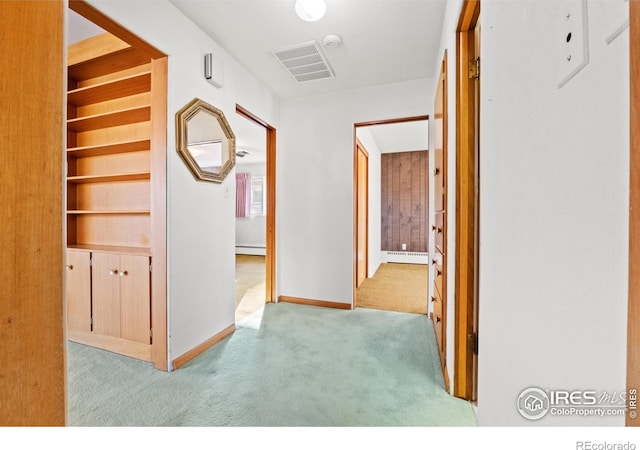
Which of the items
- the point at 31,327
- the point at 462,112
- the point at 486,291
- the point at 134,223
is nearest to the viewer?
the point at 31,327

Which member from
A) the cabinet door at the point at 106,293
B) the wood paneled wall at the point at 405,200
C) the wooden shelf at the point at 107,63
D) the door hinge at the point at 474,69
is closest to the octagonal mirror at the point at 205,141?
the wooden shelf at the point at 107,63

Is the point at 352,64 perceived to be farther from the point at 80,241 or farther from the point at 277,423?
the point at 80,241

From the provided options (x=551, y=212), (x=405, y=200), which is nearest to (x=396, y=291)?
(x=405, y=200)

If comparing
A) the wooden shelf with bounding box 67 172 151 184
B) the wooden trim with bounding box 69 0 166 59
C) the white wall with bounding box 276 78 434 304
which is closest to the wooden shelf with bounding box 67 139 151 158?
the wooden shelf with bounding box 67 172 151 184

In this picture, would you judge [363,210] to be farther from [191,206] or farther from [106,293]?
[106,293]

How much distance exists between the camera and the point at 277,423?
4.29ft

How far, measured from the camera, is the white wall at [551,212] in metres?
0.39

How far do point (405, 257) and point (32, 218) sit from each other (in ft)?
19.0

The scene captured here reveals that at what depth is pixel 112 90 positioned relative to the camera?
7.03ft

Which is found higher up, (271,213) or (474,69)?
(474,69)

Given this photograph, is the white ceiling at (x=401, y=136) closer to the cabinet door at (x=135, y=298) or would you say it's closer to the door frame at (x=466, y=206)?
the door frame at (x=466, y=206)

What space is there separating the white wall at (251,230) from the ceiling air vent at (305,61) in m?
4.54

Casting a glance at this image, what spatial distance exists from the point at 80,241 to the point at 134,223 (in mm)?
712

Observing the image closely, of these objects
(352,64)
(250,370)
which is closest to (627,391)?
(250,370)
